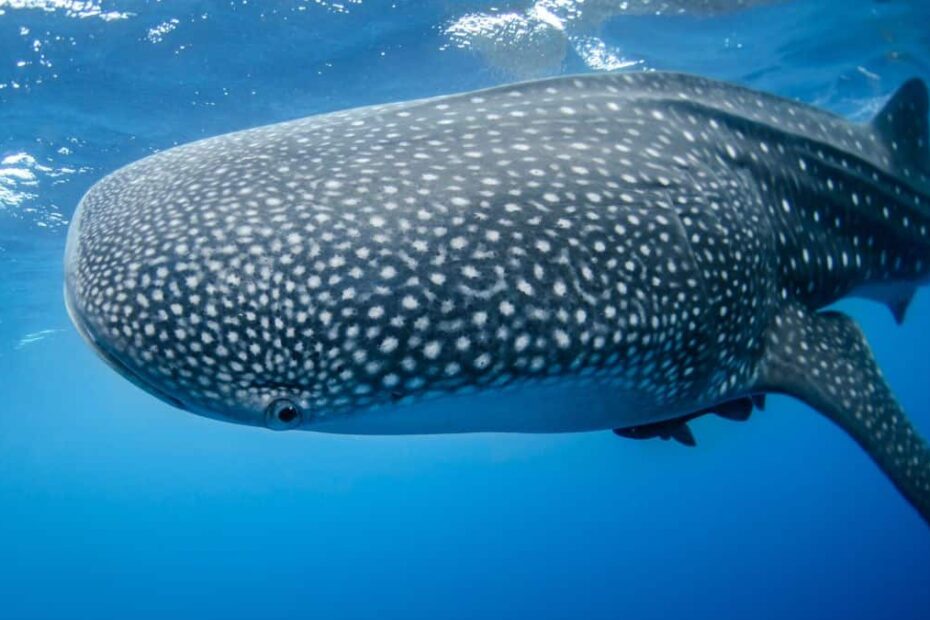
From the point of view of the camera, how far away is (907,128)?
17.3 ft

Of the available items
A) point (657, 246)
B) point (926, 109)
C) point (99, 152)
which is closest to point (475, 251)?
point (657, 246)

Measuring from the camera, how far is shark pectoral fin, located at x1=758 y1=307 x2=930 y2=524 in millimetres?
3744

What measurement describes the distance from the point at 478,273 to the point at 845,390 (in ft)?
8.88

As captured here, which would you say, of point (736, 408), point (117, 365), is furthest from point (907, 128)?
point (117, 365)

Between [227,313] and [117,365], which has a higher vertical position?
[227,313]

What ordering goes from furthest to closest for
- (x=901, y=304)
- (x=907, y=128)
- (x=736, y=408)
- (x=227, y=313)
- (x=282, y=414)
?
1. (x=901, y=304)
2. (x=907, y=128)
3. (x=736, y=408)
4. (x=282, y=414)
5. (x=227, y=313)

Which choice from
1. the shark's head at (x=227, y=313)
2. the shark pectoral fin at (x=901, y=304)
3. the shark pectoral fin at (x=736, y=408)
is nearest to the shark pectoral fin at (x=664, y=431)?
the shark pectoral fin at (x=736, y=408)

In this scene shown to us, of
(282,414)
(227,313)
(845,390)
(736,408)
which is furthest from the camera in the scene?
(736,408)

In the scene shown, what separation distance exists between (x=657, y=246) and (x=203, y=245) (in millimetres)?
1910

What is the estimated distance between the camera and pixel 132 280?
2.39 metres

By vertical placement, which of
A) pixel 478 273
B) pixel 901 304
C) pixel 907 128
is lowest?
pixel 901 304

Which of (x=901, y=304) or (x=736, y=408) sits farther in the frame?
(x=901, y=304)

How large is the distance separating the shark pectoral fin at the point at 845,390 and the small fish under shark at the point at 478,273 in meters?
0.02

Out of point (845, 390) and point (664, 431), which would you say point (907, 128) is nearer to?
point (845, 390)
